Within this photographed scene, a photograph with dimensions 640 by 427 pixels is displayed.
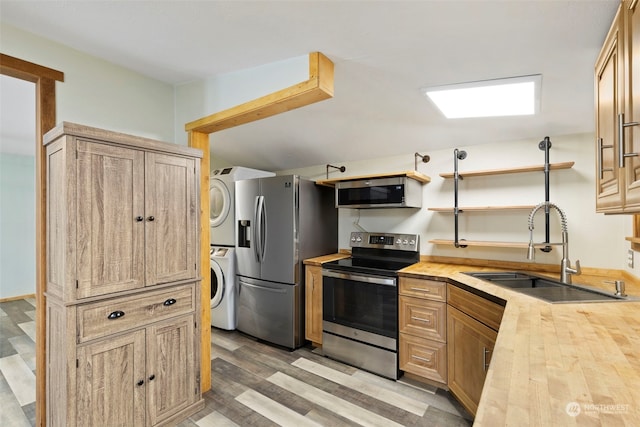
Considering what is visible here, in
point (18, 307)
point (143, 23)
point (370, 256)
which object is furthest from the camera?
point (18, 307)

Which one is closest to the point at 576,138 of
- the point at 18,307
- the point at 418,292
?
the point at 418,292

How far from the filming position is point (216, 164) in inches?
173

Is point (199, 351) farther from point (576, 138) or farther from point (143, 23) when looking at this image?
point (576, 138)

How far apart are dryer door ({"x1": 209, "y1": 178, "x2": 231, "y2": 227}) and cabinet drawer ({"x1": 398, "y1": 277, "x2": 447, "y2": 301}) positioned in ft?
6.94

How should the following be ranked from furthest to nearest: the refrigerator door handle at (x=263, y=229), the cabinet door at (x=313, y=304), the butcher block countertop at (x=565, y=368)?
the refrigerator door handle at (x=263, y=229) → the cabinet door at (x=313, y=304) → the butcher block countertop at (x=565, y=368)

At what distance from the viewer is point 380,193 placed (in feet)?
9.38

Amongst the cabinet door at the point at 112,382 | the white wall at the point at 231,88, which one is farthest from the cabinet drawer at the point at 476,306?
the cabinet door at the point at 112,382

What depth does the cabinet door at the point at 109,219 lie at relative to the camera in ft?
5.18

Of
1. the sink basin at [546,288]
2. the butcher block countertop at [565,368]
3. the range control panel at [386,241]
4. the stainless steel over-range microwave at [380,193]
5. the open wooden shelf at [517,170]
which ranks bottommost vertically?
the sink basin at [546,288]

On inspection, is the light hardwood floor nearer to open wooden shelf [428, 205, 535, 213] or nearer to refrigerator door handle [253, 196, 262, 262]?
refrigerator door handle [253, 196, 262, 262]

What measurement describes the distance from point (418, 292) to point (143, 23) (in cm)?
244

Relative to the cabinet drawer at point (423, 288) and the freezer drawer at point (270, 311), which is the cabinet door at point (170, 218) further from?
the cabinet drawer at point (423, 288)

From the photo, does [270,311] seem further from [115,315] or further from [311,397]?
[115,315]

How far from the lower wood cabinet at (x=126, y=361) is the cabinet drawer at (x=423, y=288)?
1.56 meters
